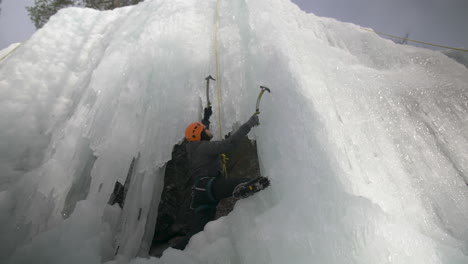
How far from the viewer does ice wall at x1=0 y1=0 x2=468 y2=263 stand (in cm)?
209

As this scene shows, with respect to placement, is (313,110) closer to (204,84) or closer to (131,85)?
(204,84)

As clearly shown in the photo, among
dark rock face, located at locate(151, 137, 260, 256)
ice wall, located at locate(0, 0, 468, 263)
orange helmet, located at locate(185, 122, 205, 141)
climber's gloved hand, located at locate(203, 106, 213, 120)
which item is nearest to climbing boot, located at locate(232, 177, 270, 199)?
ice wall, located at locate(0, 0, 468, 263)

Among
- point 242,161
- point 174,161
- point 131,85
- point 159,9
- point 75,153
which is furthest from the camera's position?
point 174,161

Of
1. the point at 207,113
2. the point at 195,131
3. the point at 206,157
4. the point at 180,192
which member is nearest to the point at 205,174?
the point at 206,157

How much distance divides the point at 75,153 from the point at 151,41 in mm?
1561

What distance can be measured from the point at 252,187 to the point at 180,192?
270 cm

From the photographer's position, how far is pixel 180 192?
484 centimetres

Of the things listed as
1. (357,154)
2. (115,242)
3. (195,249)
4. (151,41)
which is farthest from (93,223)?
(357,154)

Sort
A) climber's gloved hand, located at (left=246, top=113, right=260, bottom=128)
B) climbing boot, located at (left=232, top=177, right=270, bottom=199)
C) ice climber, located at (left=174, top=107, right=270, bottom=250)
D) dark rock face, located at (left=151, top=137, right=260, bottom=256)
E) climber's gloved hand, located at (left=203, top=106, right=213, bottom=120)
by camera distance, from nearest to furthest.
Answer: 1. climbing boot, located at (left=232, top=177, right=270, bottom=199)
2. climber's gloved hand, located at (left=246, top=113, right=260, bottom=128)
3. ice climber, located at (left=174, top=107, right=270, bottom=250)
4. climber's gloved hand, located at (left=203, top=106, right=213, bottom=120)
5. dark rock face, located at (left=151, top=137, right=260, bottom=256)

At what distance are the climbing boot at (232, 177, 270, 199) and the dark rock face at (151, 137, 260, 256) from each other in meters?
1.99

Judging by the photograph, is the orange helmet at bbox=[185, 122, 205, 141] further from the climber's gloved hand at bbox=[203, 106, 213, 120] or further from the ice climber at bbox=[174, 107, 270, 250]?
the climber's gloved hand at bbox=[203, 106, 213, 120]

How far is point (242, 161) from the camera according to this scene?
4.66 meters

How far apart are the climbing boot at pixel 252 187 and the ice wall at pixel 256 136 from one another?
0.24ft

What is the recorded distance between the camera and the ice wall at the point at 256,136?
6.85 feet
